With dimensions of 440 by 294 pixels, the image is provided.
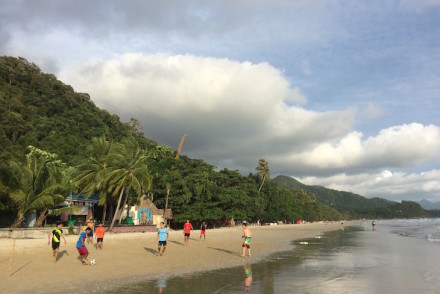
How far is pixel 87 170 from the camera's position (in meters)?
36.2

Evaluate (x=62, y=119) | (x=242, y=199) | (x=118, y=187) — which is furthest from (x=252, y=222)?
(x=118, y=187)

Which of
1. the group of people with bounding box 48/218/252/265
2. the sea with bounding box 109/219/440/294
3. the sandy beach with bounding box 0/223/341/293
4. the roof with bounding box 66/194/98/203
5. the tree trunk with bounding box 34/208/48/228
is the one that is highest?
the roof with bounding box 66/194/98/203

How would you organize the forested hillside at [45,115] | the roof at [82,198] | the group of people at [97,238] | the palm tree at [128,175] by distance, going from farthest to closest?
the forested hillside at [45,115] → the roof at [82,198] → the palm tree at [128,175] → the group of people at [97,238]

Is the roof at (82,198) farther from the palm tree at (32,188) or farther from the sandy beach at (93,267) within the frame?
the sandy beach at (93,267)

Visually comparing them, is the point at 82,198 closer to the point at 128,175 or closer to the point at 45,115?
the point at 128,175

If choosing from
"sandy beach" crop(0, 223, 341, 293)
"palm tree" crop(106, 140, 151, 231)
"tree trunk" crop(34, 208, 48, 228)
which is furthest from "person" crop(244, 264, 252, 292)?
"palm tree" crop(106, 140, 151, 231)

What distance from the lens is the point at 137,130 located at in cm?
11406

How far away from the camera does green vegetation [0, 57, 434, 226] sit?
28.1 meters

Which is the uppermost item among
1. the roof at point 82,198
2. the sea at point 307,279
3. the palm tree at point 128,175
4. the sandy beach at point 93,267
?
the palm tree at point 128,175

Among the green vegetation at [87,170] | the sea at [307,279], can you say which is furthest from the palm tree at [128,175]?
Result: the sea at [307,279]

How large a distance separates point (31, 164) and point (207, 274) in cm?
2133

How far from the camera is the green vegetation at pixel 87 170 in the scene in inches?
1106

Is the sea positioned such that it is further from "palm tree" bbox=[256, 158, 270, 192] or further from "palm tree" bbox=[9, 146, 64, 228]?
"palm tree" bbox=[256, 158, 270, 192]

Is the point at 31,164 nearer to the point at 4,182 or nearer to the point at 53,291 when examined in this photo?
the point at 4,182
